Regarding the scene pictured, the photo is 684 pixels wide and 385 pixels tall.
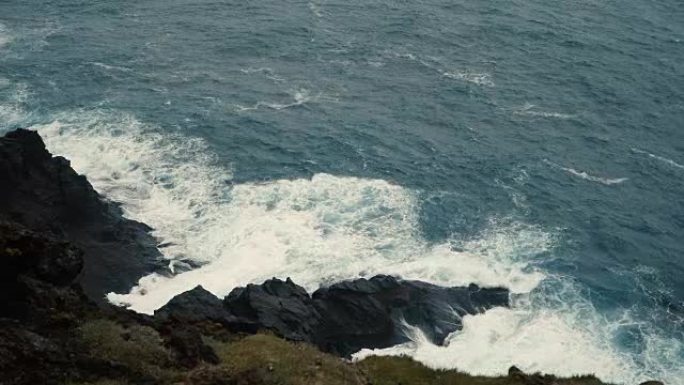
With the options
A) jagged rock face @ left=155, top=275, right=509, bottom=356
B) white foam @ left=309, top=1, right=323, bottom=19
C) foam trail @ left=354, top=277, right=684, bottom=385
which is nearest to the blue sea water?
foam trail @ left=354, top=277, right=684, bottom=385

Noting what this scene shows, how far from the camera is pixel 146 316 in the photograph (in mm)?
37562

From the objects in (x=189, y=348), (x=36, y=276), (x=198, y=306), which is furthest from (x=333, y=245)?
(x=36, y=276)

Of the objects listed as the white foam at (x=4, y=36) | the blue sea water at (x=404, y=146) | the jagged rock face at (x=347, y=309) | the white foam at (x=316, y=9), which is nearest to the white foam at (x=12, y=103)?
the blue sea water at (x=404, y=146)

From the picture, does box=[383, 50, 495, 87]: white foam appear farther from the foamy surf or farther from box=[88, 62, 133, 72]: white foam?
box=[88, 62, 133, 72]: white foam

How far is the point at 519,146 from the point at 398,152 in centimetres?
1449

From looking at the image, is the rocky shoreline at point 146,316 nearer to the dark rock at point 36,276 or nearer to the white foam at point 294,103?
the dark rock at point 36,276

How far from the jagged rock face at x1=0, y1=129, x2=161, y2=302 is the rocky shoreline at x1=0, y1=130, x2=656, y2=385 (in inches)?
4.1

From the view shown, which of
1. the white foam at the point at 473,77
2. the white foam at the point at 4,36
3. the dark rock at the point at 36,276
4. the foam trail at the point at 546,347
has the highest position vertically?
the dark rock at the point at 36,276

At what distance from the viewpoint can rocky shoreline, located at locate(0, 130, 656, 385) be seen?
29.9 metres

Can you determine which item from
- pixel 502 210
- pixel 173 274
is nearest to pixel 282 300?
pixel 173 274

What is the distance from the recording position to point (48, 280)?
3559 centimetres

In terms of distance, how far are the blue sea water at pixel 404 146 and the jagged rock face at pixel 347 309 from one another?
1.77m

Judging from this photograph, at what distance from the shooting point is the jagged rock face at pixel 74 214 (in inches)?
2323

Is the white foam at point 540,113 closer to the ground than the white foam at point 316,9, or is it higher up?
closer to the ground
